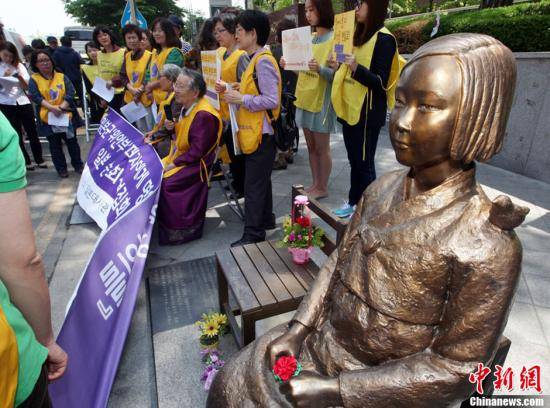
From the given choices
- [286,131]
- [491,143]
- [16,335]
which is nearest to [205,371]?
[16,335]

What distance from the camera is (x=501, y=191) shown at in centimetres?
512

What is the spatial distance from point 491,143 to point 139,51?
6316 mm

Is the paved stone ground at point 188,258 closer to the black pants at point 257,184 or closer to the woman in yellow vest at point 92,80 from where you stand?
the black pants at point 257,184

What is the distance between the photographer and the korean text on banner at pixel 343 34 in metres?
Answer: 3.21

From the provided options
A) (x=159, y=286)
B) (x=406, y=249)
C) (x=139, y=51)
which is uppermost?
(x=139, y=51)

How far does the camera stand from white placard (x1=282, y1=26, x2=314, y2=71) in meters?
3.71

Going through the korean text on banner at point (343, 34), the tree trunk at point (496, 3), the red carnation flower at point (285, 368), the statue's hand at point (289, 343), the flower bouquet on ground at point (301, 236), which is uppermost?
the tree trunk at point (496, 3)

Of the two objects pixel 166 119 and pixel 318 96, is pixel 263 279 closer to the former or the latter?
pixel 318 96

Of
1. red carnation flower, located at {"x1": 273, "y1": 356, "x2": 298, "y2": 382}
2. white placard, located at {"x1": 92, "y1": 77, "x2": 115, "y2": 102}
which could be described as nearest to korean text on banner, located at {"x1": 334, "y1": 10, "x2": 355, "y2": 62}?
red carnation flower, located at {"x1": 273, "y1": 356, "x2": 298, "y2": 382}

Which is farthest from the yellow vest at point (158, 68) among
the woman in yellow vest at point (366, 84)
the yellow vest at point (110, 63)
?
the woman in yellow vest at point (366, 84)

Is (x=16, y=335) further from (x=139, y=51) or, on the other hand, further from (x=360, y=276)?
(x=139, y=51)

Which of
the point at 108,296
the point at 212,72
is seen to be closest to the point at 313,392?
the point at 108,296

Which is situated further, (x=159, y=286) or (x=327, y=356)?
(x=159, y=286)

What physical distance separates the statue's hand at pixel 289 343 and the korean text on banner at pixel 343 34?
2607mm
